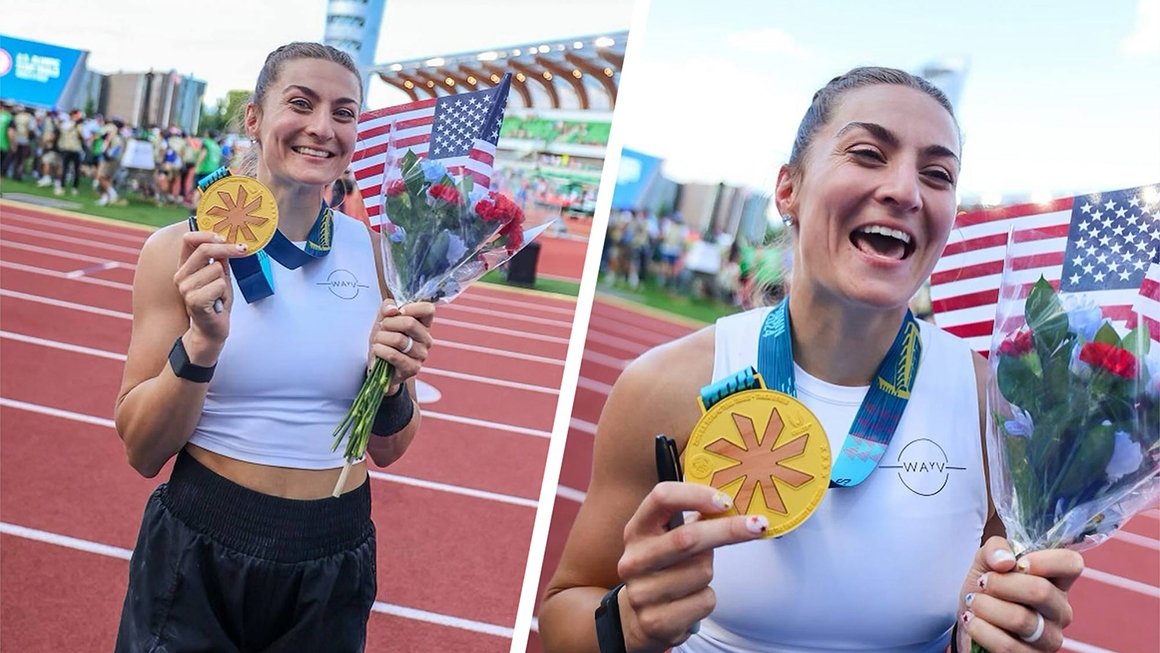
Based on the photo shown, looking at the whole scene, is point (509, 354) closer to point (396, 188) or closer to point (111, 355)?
point (111, 355)

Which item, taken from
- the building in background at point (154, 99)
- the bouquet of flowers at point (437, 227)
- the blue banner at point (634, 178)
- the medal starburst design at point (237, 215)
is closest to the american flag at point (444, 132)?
the bouquet of flowers at point (437, 227)

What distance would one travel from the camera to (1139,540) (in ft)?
9.46

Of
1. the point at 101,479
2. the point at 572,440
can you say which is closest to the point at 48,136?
the point at 101,479

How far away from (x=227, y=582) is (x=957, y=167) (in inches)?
59.5

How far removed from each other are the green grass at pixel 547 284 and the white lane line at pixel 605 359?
Result: 2017mm

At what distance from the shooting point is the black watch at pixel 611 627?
1.40 meters

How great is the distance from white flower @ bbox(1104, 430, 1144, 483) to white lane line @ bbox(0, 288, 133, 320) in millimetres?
6552

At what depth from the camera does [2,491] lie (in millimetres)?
4352

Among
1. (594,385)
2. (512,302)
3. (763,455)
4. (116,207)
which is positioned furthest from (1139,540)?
(512,302)

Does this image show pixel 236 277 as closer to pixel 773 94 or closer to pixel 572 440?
pixel 773 94

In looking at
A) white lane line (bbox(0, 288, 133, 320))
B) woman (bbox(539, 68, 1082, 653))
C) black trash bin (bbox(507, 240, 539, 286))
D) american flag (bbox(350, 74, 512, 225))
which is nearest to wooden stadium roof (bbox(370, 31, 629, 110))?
american flag (bbox(350, 74, 512, 225))

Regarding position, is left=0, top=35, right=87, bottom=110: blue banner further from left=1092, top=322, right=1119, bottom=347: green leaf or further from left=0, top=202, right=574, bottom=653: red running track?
left=1092, top=322, right=1119, bottom=347: green leaf

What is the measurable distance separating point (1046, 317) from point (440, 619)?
115 inches

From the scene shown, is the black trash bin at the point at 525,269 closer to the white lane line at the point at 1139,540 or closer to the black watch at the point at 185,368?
the white lane line at the point at 1139,540
